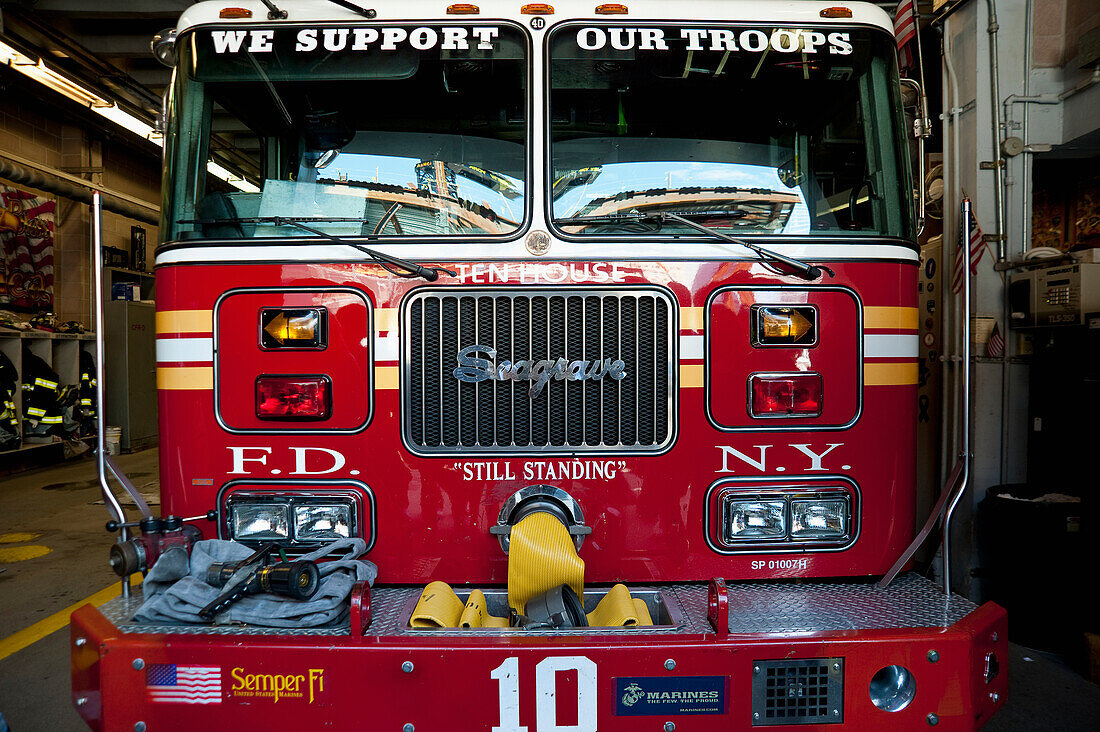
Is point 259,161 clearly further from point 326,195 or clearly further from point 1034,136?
point 1034,136

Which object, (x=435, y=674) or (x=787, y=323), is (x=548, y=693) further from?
(x=787, y=323)

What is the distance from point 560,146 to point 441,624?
1.58 metres

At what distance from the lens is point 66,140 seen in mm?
11234

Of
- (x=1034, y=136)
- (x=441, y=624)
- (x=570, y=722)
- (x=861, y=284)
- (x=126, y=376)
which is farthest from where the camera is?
(x=126, y=376)

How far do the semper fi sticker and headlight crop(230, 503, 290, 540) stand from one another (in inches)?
46.9

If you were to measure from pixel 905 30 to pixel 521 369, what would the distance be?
2.07m

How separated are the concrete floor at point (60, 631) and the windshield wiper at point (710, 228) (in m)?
2.32

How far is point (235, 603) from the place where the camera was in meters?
2.07

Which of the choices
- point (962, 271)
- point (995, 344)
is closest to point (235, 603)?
point (962, 271)

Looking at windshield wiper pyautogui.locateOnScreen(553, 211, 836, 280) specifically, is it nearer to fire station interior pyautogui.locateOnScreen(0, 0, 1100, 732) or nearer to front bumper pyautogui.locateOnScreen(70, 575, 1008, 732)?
fire station interior pyautogui.locateOnScreen(0, 0, 1100, 732)

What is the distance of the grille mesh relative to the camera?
6.32 feet

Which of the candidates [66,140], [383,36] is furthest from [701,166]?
[66,140]

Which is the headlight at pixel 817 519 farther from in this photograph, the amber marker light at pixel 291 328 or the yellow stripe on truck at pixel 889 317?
the amber marker light at pixel 291 328

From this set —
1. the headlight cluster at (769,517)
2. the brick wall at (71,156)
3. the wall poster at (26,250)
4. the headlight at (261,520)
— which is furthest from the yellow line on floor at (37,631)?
the brick wall at (71,156)
